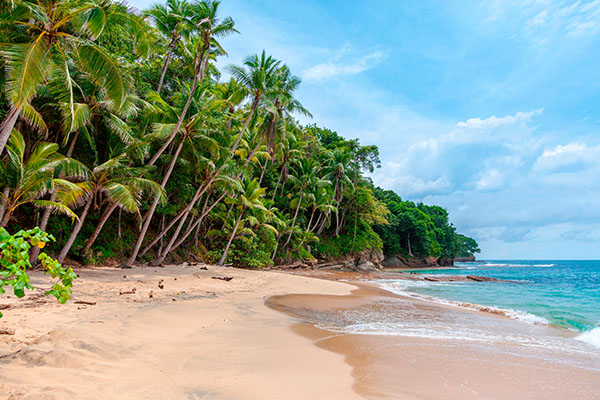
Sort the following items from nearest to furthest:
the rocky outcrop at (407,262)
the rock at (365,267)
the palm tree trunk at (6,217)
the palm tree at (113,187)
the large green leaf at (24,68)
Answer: the large green leaf at (24,68) < the palm tree trunk at (6,217) < the palm tree at (113,187) < the rock at (365,267) < the rocky outcrop at (407,262)

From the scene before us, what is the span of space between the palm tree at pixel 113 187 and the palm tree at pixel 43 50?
307cm

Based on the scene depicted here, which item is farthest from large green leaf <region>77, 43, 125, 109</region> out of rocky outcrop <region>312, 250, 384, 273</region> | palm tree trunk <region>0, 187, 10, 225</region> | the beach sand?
rocky outcrop <region>312, 250, 384, 273</region>

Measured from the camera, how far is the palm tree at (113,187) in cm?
1054

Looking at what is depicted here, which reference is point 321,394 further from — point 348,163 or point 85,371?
point 348,163

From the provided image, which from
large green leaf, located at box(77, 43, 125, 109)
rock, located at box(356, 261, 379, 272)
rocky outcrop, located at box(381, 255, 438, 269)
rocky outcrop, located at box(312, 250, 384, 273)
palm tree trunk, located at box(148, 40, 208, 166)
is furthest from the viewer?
rocky outcrop, located at box(381, 255, 438, 269)

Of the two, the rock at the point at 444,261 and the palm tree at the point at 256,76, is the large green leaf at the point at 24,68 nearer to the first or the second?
the palm tree at the point at 256,76

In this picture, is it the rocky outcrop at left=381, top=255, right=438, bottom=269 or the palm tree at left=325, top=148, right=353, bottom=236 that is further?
the rocky outcrop at left=381, top=255, right=438, bottom=269

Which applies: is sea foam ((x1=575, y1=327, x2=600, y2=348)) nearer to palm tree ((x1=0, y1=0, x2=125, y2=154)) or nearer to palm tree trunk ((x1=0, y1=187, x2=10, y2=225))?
palm tree ((x1=0, y1=0, x2=125, y2=154))

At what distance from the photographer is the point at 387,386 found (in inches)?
139

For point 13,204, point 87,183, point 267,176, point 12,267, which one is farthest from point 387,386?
Answer: point 267,176

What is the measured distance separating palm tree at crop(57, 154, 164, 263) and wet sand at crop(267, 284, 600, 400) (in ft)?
26.1

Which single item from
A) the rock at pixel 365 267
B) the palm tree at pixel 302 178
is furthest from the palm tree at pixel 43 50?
the rock at pixel 365 267

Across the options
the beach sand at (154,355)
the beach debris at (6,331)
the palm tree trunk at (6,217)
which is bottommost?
the beach sand at (154,355)

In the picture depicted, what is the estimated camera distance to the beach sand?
2736 millimetres
